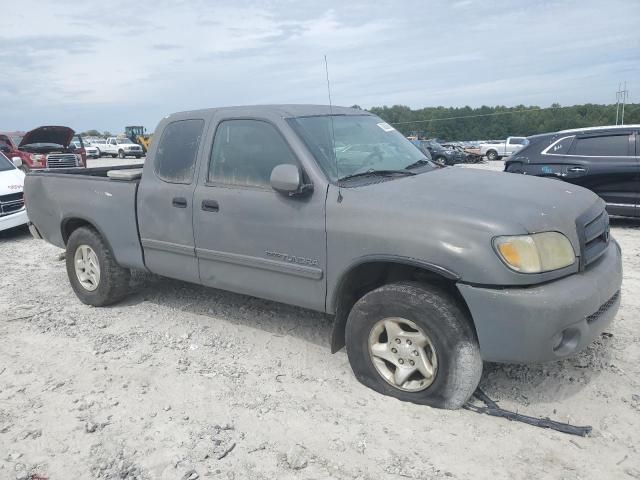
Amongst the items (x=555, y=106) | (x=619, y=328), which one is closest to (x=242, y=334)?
(x=619, y=328)

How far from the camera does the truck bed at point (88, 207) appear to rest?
4.56m

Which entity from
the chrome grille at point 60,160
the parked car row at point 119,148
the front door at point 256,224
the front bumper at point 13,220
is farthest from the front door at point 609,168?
the parked car row at point 119,148

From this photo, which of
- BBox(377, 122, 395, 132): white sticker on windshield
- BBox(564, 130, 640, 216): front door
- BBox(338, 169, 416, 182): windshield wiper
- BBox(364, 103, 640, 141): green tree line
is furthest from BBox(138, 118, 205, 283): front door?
BBox(364, 103, 640, 141): green tree line

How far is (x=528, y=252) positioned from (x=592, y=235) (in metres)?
0.71

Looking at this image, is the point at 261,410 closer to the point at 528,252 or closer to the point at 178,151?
the point at 528,252

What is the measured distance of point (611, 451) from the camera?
270 centimetres

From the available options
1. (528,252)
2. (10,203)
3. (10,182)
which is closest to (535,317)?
(528,252)

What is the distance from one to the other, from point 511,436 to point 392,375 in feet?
2.46

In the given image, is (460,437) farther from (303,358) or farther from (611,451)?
(303,358)

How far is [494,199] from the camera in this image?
3.06 m

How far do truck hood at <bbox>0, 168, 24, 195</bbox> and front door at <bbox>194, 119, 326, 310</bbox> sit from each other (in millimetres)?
6270

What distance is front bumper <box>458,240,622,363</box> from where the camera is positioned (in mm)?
2729

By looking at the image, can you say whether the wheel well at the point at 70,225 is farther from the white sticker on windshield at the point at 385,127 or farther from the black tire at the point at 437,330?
the black tire at the point at 437,330

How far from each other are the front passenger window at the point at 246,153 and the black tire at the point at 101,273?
5.14 feet
